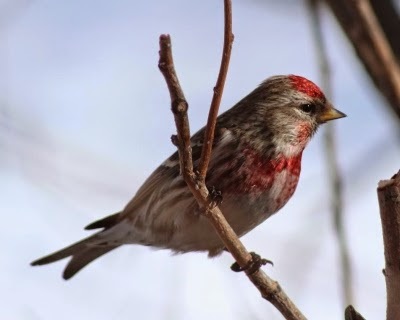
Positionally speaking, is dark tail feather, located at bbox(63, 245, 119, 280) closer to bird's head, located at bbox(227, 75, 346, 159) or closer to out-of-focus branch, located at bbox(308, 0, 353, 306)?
bird's head, located at bbox(227, 75, 346, 159)

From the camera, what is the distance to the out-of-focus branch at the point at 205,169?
279cm

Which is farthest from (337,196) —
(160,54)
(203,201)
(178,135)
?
(160,54)

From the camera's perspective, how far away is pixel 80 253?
20.6 feet

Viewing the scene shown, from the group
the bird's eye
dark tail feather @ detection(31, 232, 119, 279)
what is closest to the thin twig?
the bird's eye

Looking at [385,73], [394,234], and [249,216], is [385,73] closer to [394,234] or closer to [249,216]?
[394,234]

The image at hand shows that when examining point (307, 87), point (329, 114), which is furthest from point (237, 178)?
point (307, 87)

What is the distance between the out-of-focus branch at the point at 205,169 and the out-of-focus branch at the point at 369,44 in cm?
51

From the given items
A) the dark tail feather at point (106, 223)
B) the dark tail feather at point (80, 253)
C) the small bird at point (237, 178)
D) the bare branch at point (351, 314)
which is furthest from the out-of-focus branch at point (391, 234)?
the dark tail feather at point (80, 253)

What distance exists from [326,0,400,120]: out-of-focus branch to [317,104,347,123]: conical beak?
7.49ft

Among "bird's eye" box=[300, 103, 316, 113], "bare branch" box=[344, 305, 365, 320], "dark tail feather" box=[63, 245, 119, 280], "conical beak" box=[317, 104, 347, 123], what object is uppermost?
"bird's eye" box=[300, 103, 316, 113]

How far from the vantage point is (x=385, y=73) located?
306cm

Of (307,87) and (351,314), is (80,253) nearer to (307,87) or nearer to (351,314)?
(307,87)

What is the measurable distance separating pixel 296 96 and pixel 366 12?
2.72 m

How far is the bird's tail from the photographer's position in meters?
6.06
